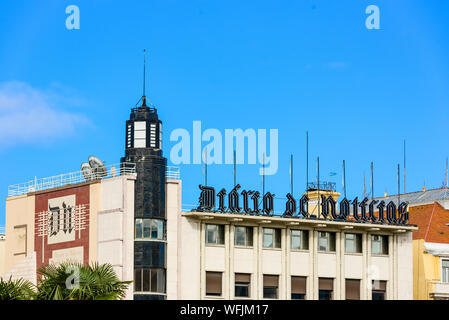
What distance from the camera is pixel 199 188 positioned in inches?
3292

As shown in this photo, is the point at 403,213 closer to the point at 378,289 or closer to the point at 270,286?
the point at 378,289

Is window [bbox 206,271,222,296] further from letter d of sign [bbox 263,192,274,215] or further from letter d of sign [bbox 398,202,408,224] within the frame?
letter d of sign [bbox 398,202,408,224]

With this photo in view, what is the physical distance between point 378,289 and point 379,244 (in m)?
4.23

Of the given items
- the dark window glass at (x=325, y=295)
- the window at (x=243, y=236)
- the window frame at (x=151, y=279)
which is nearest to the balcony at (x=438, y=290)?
the dark window glass at (x=325, y=295)

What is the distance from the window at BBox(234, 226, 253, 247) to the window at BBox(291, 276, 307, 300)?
5.67 meters

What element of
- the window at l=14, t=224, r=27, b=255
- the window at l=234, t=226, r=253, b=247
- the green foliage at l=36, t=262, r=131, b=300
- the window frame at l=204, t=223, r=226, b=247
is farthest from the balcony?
the green foliage at l=36, t=262, r=131, b=300

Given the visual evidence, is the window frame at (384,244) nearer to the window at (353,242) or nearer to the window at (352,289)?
the window at (353,242)

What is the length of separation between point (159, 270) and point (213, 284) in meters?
5.07

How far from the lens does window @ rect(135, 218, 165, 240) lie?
81.4 metres

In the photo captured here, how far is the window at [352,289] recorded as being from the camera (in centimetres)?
9044

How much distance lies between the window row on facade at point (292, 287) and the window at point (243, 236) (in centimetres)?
263

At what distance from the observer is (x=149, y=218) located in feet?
268
